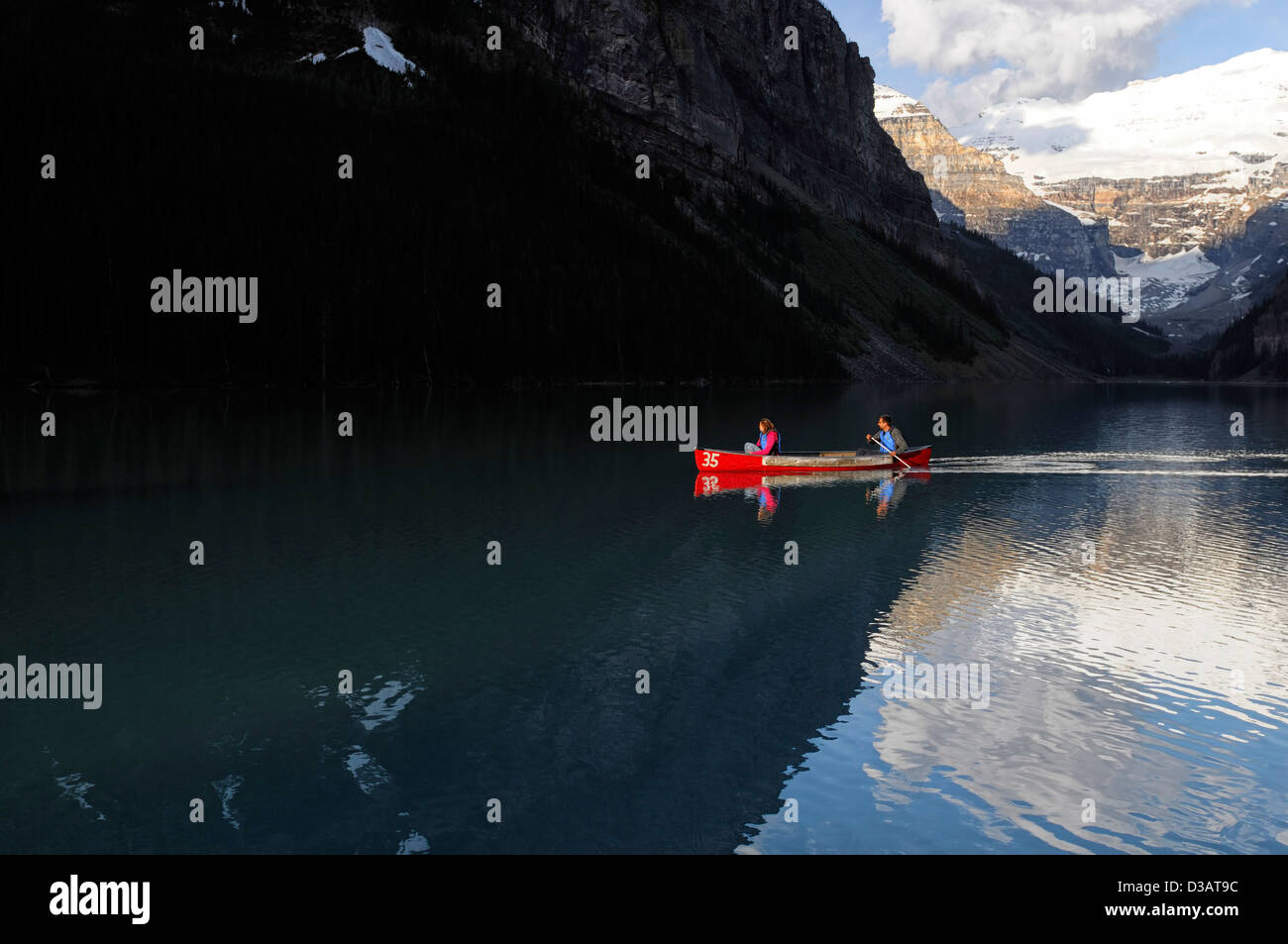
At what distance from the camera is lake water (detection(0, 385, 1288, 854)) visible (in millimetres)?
13773

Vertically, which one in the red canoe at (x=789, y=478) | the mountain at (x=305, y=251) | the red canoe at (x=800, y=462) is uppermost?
the mountain at (x=305, y=251)

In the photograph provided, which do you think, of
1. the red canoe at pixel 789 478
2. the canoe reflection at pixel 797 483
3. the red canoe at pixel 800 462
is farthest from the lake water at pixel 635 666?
the red canoe at pixel 800 462

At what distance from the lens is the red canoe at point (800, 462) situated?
167 feet

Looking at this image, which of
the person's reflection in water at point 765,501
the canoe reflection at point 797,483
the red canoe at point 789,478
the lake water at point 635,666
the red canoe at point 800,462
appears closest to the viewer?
the lake water at point 635,666

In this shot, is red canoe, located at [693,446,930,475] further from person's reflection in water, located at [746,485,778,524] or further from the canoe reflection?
person's reflection in water, located at [746,485,778,524]

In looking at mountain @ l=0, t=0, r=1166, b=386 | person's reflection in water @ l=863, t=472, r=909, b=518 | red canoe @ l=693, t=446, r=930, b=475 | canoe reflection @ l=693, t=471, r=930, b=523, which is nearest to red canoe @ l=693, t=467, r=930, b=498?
canoe reflection @ l=693, t=471, r=930, b=523

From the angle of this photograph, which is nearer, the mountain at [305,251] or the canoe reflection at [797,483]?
the canoe reflection at [797,483]

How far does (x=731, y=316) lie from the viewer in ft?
627

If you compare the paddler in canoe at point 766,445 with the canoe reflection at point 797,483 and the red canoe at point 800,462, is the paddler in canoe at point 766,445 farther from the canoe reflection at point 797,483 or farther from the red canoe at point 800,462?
the canoe reflection at point 797,483

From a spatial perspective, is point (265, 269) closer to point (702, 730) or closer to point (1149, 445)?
point (1149, 445)

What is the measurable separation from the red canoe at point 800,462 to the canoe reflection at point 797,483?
32 cm

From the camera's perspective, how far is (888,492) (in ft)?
156

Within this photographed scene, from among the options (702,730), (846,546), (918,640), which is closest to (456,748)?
(702,730)
